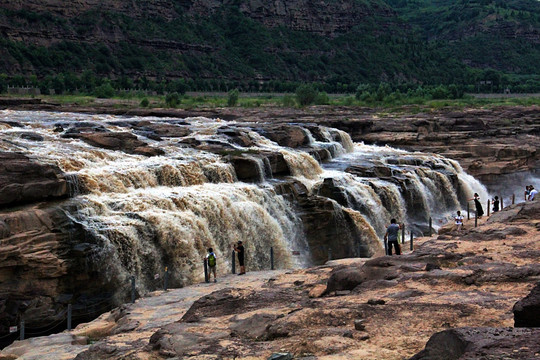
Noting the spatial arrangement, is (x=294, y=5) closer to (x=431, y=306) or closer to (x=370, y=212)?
(x=370, y=212)

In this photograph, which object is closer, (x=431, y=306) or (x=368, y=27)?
(x=431, y=306)

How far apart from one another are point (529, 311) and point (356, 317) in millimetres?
3557

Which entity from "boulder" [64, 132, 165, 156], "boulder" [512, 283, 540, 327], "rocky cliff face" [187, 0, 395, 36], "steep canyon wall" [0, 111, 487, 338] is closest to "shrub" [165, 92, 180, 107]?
"steep canyon wall" [0, 111, 487, 338]

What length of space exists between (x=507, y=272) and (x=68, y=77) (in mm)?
83190

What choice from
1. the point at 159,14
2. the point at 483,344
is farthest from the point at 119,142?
the point at 159,14

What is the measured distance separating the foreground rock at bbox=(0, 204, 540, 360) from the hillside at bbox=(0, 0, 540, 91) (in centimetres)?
8308

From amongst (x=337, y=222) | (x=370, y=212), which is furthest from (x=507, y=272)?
(x=370, y=212)

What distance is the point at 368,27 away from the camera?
6388 inches

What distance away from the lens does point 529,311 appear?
8.05 meters

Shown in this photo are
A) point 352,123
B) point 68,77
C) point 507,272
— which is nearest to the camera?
point 507,272

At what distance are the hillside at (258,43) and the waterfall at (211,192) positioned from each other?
63.8m

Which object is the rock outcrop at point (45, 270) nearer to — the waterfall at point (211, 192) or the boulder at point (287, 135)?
the waterfall at point (211, 192)

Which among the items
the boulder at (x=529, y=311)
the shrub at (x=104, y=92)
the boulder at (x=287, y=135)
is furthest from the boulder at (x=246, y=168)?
the shrub at (x=104, y=92)

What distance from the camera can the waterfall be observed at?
21.8 metres
